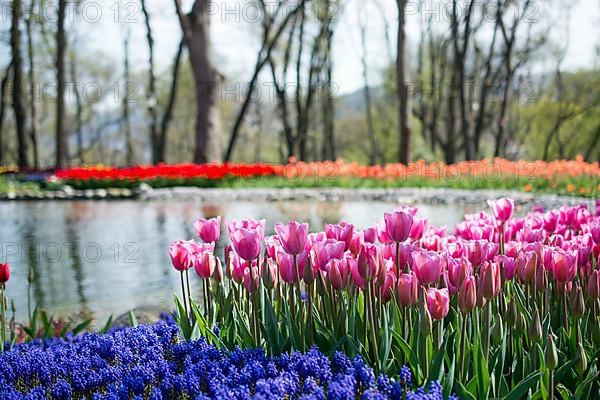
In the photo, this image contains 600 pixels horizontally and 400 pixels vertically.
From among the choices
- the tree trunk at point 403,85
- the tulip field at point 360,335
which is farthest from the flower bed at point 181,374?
the tree trunk at point 403,85

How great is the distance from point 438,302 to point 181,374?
79 cm

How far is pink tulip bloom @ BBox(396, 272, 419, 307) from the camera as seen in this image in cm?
208

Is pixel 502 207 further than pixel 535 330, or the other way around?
pixel 502 207

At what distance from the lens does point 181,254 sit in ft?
8.52

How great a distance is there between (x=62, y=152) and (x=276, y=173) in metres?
7.26

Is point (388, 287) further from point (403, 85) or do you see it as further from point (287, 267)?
point (403, 85)

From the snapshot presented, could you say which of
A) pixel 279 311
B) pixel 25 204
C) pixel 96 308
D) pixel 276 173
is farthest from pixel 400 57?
pixel 279 311

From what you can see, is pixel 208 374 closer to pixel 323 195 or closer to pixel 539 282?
pixel 539 282

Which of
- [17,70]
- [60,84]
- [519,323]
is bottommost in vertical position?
[519,323]

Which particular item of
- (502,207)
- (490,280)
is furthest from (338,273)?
(502,207)

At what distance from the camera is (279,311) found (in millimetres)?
2660

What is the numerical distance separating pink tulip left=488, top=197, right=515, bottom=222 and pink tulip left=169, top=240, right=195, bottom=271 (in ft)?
4.19

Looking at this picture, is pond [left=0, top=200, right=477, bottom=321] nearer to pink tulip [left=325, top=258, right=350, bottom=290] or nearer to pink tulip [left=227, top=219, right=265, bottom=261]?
pink tulip [left=227, top=219, right=265, bottom=261]

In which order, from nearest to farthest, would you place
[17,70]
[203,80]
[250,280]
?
1. [250,280]
2. [203,80]
3. [17,70]
